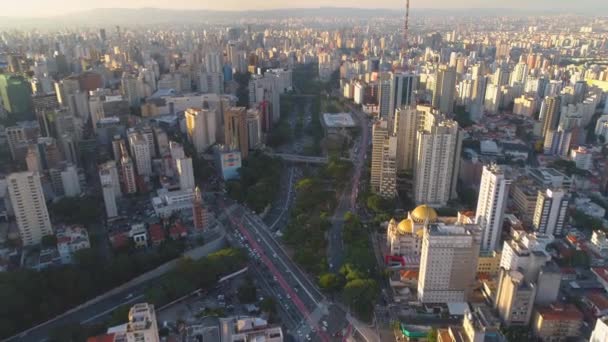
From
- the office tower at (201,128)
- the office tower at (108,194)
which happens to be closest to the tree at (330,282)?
the office tower at (108,194)

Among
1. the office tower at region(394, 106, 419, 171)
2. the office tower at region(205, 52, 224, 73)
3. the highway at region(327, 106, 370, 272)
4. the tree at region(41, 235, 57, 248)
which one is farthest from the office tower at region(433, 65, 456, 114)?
the tree at region(41, 235, 57, 248)

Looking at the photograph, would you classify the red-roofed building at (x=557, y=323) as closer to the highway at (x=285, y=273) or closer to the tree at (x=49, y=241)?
the highway at (x=285, y=273)

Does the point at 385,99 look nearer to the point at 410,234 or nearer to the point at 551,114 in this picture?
the point at 551,114

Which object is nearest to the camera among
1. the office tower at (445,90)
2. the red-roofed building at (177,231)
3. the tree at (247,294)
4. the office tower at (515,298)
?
the office tower at (515,298)

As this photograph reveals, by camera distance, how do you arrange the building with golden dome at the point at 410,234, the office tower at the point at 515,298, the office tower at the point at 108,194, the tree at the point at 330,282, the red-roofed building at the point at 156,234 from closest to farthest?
the office tower at the point at 515,298 < the tree at the point at 330,282 < the building with golden dome at the point at 410,234 < the red-roofed building at the point at 156,234 < the office tower at the point at 108,194

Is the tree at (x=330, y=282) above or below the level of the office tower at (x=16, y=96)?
below

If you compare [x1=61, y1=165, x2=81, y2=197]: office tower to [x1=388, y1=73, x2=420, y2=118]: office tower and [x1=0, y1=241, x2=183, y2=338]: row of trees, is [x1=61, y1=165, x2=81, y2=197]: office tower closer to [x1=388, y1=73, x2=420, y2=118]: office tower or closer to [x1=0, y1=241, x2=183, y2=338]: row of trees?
[x1=0, y1=241, x2=183, y2=338]: row of trees

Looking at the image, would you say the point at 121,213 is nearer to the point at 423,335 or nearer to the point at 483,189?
the point at 423,335
